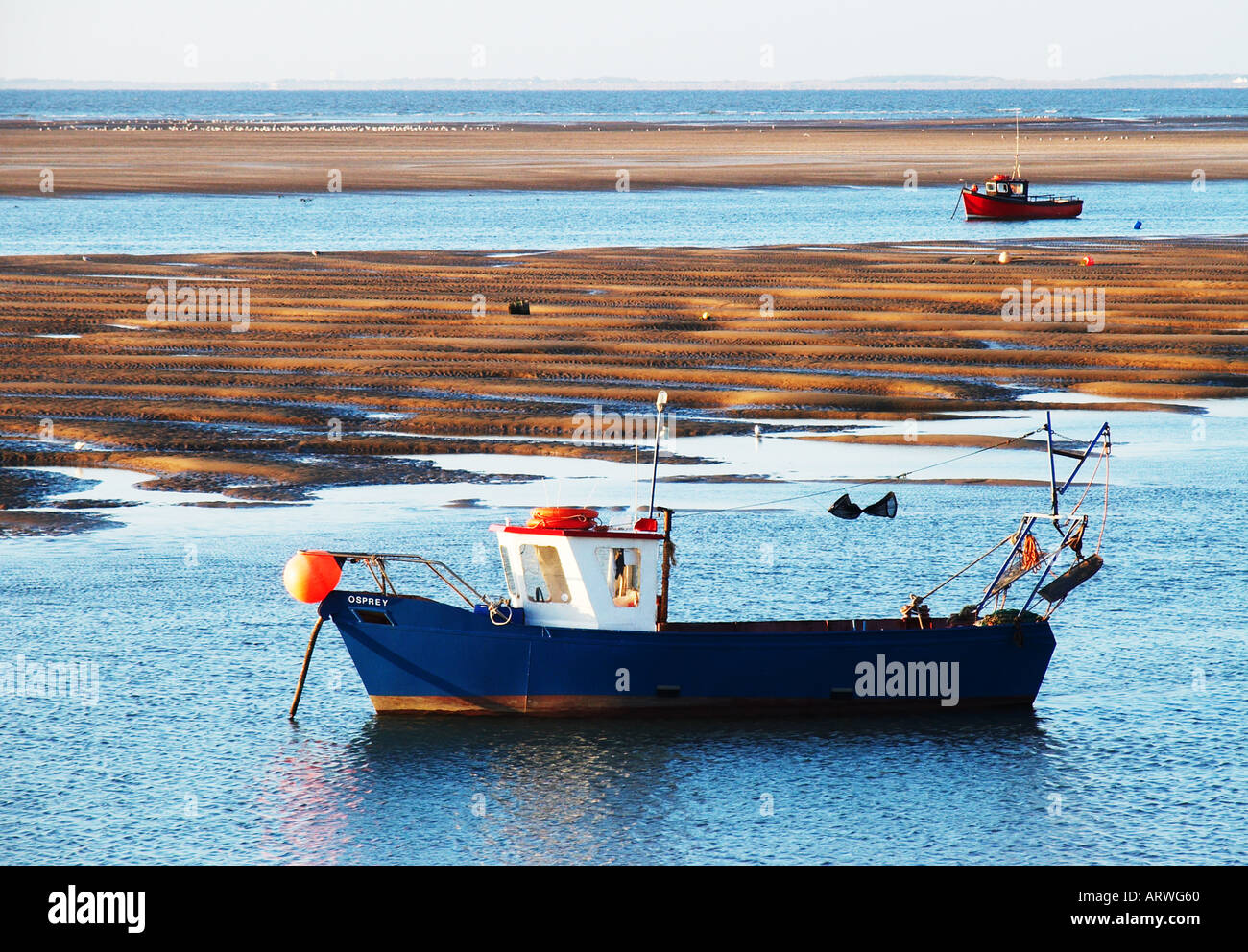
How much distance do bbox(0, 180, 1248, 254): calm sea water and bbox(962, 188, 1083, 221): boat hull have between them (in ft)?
2.68

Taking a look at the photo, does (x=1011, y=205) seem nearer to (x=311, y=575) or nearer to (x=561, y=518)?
(x=561, y=518)

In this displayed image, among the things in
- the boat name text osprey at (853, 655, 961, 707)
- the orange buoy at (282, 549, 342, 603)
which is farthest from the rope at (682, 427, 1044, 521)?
the orange buoy at (282, 549, 342, 603)

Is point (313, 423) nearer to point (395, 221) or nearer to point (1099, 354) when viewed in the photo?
point (1099, 354)

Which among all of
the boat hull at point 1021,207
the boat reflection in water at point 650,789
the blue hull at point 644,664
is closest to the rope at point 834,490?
the blue hull at point 644,664

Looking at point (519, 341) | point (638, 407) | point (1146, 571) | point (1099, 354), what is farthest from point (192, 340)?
point (1146, 571)

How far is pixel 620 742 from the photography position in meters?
26.8

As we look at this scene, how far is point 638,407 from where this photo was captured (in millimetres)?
51031

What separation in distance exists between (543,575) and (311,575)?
3691mm

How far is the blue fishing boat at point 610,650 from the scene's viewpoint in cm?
2723

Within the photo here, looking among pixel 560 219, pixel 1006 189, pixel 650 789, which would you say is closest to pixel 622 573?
pixel 650 789

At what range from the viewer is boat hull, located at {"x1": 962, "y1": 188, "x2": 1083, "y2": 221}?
10538 centimetres

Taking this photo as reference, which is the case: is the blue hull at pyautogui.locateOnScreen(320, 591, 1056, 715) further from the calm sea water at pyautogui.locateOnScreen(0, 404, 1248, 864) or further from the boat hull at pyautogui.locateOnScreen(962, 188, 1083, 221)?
the boat hull at pyautogui.locateOnScreen(962, 188, 1083, 221)
